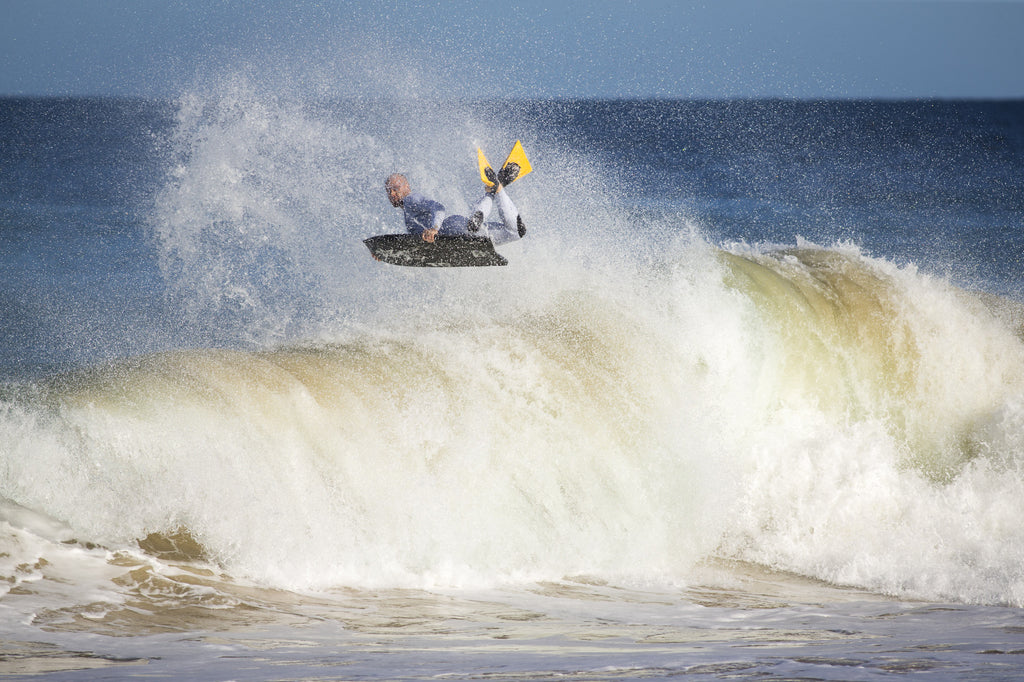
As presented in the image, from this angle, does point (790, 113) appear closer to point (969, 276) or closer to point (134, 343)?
point (969, 276)

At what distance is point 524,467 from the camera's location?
7.43 metres

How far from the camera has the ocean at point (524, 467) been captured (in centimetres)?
529

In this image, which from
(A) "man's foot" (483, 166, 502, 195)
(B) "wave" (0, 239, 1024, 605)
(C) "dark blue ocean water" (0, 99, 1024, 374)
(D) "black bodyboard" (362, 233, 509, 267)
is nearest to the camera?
(B) "wave" (0, 239, 1024, 605)

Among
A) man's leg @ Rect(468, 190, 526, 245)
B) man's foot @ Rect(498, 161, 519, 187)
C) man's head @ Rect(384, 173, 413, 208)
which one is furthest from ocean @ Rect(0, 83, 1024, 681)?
man's foot @ Rect(498, 161, 519, 187)

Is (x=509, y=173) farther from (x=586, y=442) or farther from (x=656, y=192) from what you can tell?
(x=656, y=192)

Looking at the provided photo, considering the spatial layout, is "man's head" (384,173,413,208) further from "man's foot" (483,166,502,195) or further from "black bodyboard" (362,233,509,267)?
"man's foot" (483,166,502,195)

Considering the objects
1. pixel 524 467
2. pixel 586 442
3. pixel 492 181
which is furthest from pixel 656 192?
pixel 524 467

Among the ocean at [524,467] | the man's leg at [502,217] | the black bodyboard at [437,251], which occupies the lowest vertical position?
the ocean at [524,467]

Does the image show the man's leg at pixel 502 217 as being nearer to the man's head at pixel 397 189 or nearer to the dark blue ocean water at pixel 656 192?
the man's head at pixel 397 189

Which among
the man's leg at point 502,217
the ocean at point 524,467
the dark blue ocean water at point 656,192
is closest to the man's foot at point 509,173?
the man's leg at point 502,217

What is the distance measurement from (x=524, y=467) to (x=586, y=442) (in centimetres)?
65

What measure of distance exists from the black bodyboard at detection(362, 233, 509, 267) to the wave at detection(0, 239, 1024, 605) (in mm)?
682

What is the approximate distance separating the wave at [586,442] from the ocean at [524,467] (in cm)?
3

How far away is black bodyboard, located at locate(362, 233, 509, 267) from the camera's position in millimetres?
7980
